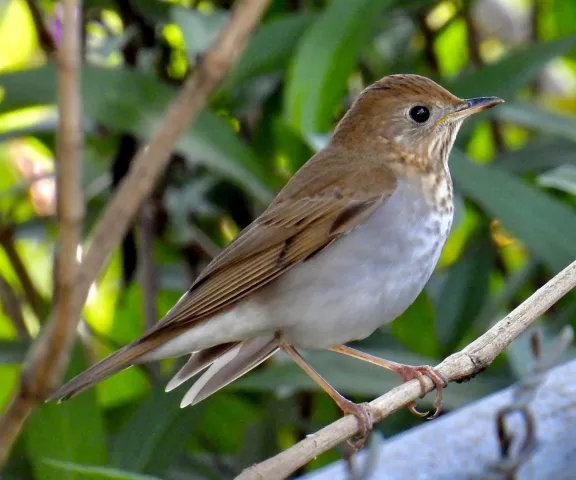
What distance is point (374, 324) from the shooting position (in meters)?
2.59

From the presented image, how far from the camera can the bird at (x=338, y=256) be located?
2.54 meters

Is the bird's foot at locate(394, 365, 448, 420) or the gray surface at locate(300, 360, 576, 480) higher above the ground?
the gray surface at locate(300, 360, 576, 480)

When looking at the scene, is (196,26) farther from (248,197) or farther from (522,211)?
(522,211)

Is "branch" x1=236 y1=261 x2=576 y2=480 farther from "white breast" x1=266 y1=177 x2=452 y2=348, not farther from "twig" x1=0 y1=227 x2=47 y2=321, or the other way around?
"twig" x1=0 y1=227 x2=47 y2=321

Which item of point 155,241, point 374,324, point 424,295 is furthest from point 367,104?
point 155,241

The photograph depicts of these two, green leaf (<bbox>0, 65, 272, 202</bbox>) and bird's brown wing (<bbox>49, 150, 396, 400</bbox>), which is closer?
bird's brown wing (<bbox>49, 150, 396, 400</bbox>)

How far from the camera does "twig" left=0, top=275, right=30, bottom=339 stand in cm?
356

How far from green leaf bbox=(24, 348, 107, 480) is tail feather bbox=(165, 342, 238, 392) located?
0.31 metres

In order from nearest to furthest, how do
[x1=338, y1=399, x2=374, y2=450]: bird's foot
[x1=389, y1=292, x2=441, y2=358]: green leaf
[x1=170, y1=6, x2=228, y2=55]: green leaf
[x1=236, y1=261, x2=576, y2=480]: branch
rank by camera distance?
[x1=236, y1=261, x2=576, y2=480]: branch, [x1=338, y1=399, x2=374, y2=450]: bird's foot, [x1=170, y1=6, x2=228, y2=55]: green leaf, [x1=389, y1=292, x2=441, y2=358]: green leaf

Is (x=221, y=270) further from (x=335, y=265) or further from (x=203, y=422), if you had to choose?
(x=203, y=422)

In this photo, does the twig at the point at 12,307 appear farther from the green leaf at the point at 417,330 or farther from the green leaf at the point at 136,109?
the green leaf at the point at 417,330

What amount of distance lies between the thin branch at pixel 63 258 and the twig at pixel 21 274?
2.58m

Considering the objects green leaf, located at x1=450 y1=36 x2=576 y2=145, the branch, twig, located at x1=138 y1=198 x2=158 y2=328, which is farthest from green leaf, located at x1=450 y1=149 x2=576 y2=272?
twig, located at x1=138 y1=198 x2=158 y2=328

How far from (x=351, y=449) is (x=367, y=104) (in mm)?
1453
